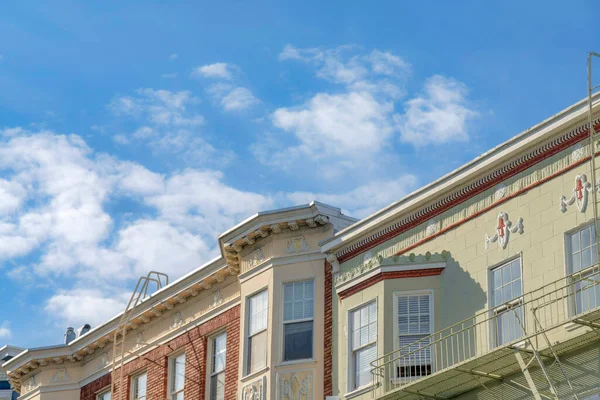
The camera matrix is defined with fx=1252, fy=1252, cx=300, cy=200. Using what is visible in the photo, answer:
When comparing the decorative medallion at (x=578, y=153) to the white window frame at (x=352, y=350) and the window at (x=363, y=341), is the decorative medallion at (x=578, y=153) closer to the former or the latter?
the white window frame at (x=352, y=350)

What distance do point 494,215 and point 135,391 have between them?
14295mm

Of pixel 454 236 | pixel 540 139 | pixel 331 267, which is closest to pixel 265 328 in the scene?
pixel 331 267

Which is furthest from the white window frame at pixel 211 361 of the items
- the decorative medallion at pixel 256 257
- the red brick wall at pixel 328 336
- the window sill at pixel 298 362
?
the red brick wall at pixel 328 336

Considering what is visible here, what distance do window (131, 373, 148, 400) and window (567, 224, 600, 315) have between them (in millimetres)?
15505

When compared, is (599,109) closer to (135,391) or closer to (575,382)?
(575,382)

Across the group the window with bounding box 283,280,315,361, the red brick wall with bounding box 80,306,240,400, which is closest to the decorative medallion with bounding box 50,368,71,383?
the red brick wall with bounding box 80,306,240,400

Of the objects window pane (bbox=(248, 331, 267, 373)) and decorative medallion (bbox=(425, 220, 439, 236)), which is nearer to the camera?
decorative medallion (bbox=(425, 220, 439, 236))

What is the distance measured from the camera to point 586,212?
2311 cm

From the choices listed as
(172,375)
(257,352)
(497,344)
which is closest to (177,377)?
(172,375)

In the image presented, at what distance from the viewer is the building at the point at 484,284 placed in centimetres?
2256

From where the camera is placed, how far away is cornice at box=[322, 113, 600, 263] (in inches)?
942

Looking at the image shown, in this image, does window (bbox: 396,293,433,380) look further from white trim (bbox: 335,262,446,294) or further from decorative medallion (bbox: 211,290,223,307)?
decorative medallion (bbox: 211,290,223,307)

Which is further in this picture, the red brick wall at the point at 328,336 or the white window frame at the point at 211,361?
the white window frame at the point at 211,361

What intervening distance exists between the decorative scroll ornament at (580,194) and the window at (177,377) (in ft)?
44.4
